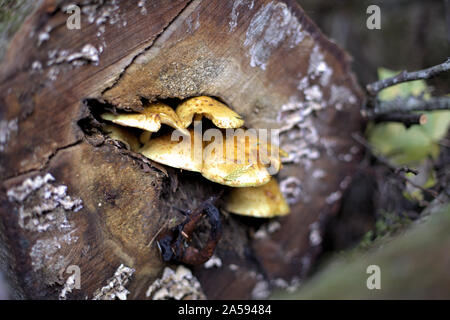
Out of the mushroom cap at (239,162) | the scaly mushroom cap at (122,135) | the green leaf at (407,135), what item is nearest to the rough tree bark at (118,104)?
the scaly mushroom cap at (122,135)

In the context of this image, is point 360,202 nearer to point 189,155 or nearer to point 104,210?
point 189,155

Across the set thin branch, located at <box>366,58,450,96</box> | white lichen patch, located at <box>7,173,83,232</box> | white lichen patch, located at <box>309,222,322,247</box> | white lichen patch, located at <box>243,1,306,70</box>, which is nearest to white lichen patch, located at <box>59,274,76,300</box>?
white lichen patch, located at <box>7,173,83,232</box>

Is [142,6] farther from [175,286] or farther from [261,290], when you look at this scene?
[261,290]

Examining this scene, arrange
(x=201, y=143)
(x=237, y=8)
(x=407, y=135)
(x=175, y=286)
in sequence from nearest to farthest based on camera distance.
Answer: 1. (x=237, y=8)
2. (x=201, y=143)
3. (x=175, y=286)
4. (x=407, y=135)

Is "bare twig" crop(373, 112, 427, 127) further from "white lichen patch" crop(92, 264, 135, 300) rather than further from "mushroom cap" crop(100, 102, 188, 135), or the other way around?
"white lichen patch" crop(92, 264, 135, 300)

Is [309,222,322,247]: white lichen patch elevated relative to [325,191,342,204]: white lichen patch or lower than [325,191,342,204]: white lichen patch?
lower

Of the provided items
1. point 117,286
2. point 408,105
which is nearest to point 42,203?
point 117,286
